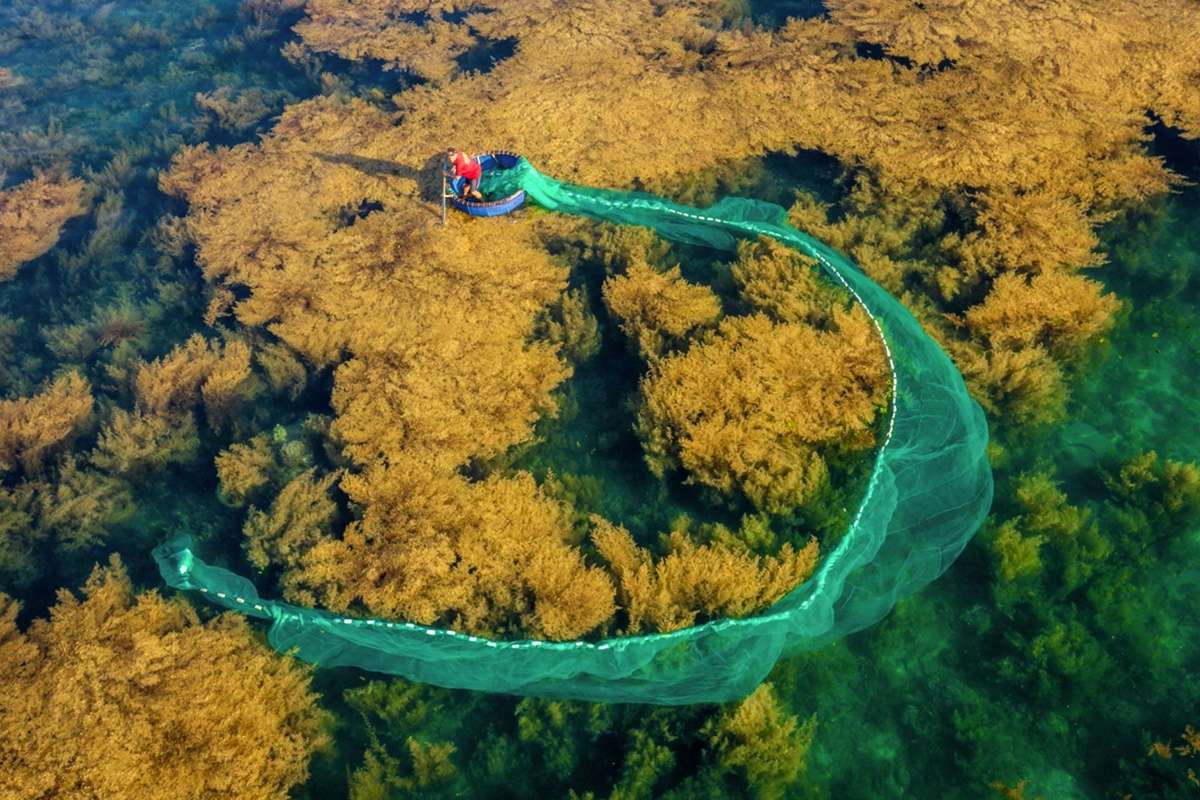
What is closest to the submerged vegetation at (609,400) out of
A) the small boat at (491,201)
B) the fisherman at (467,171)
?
the small boat at (491,201)

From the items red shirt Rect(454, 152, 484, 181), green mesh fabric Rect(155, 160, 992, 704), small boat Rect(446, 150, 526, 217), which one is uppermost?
red shirt Rect(454, 152, 484, 181)

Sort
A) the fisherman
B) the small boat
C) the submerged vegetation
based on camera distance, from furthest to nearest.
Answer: the small boat, the fisherman, the submerged vegetation

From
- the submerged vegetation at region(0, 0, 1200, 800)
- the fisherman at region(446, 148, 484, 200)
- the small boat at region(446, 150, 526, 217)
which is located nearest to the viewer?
the submerged vegetation at region(0, 0, 1200, 800)

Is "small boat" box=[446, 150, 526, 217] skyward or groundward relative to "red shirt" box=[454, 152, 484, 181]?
groundward

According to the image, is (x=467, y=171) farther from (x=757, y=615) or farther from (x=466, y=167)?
(x=757, y=615)

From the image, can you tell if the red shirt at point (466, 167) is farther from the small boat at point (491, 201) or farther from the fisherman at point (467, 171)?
the small boat at point (491, 201)

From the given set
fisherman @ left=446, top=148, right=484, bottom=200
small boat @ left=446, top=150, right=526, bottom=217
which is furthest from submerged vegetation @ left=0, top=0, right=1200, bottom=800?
fisherman @ left=446, top=148, right=484, bottom=200

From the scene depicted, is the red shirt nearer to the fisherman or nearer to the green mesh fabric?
the fisherman
